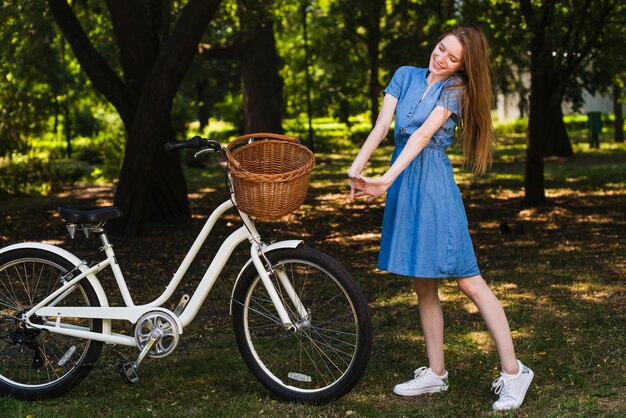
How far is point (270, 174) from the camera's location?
14.0ft

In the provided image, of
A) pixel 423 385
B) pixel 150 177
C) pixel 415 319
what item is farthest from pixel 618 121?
pixel 423 385

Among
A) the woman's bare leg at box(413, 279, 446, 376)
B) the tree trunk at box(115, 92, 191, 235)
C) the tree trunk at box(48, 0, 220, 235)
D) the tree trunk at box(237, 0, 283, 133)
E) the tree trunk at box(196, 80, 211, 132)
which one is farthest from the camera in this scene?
the tree trunk at box(196, 80, 211, 132)

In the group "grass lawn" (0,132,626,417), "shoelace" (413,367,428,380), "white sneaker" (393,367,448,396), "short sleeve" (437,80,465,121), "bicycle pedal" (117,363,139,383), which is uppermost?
"short sleeve" (437,80,465,121)

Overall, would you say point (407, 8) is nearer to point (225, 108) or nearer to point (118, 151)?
point (118, 151)

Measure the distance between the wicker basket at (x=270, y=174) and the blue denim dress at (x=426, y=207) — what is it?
0.52 meters

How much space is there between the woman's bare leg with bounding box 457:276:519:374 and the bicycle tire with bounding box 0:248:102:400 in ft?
6.58

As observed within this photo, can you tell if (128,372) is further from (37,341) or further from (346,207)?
(346,207)

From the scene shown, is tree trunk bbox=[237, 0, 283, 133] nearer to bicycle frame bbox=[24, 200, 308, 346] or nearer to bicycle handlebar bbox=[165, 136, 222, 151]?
bicycle frame bbox=[24, 200, 308, 346]

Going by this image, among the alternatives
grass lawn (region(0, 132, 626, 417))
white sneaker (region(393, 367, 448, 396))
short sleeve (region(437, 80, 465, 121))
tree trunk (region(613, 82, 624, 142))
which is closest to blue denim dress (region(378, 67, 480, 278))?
short sleeve (region(437, 80, 465, 121))

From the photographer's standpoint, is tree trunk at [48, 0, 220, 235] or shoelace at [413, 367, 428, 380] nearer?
shoelace at [413, 367, 428, 380]

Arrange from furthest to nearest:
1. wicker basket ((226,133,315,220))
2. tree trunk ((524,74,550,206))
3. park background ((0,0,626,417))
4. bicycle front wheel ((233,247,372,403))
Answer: tree trunk ((524,74,550,206)) < park background ((0,0,626,417)) < bicycle front wheel ((233,247,372,403)) < wicker basket ((226,133,315,220))

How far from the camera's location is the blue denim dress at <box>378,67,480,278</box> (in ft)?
14.7

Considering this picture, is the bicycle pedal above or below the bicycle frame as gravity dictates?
below

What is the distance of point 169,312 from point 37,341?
2.77 feet
